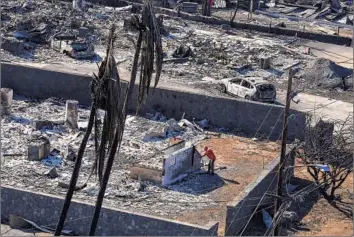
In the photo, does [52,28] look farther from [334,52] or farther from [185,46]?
[334,52]

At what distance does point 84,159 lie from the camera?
24750 mm

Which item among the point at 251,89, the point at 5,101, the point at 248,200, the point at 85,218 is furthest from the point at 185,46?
the point at 85,218

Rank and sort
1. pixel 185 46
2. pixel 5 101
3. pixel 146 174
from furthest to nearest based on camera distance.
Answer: pixel 185 46 → pixel 5 101 → pixel 146 174

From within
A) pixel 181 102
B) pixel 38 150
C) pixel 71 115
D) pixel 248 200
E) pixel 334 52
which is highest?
pixel 334 52

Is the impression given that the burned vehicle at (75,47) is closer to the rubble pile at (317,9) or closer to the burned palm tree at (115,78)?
the rubble pile at (317,9)

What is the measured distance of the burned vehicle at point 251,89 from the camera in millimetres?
30359

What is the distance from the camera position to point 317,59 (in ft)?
114

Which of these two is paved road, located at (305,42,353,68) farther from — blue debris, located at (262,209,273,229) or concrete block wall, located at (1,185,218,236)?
concrete block wall, located at (1,185,218,236)

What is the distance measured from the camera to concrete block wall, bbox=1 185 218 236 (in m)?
19.2

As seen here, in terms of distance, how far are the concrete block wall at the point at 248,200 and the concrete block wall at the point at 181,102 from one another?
3.80 meters

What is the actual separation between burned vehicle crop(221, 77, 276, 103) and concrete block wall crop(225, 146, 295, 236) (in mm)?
6658

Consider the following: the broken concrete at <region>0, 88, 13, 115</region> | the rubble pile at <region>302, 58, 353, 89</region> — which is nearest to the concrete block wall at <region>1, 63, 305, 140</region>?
the broken concrete at <region>0, 88, 13, 115</region>

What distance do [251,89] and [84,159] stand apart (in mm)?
7780


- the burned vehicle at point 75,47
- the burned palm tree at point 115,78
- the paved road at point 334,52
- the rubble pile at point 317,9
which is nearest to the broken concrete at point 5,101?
the burned vehicle at point 75,47
